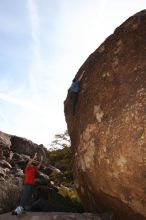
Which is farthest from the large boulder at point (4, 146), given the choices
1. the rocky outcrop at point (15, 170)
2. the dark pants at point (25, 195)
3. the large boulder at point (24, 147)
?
the dark pants at point (25, 195)

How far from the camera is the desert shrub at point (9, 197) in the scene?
11.5m

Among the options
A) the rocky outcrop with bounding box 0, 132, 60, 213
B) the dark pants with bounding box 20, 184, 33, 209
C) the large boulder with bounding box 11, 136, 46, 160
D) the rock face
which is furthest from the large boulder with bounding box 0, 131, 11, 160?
the rock face

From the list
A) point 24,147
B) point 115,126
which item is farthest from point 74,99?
point 24,147

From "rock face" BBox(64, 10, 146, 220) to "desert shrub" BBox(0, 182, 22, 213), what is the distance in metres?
2.98

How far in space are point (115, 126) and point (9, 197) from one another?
5.56 meters

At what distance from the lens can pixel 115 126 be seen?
7668 millimetres

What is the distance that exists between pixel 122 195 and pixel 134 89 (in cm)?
212

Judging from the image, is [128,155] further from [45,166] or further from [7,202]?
[45,166]

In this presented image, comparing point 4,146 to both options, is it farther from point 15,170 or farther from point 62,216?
point 62,216

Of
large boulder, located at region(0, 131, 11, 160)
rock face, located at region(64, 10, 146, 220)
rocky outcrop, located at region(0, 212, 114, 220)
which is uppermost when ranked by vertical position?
large boulder, located at region(0, 131, 11, 160)

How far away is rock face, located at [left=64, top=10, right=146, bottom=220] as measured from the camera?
721cm

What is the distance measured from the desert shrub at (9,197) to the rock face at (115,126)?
2.98m

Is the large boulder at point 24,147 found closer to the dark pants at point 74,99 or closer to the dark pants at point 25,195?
the dark pants at point 25,195

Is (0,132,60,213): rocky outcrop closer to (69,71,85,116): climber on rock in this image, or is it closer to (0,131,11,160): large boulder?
(0,131,11,160): large boulder
